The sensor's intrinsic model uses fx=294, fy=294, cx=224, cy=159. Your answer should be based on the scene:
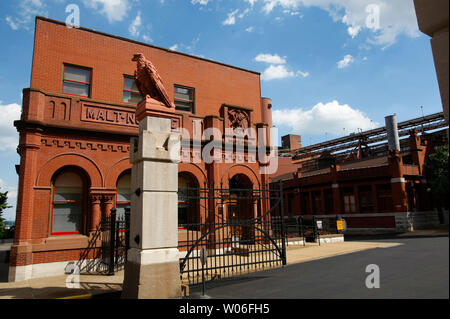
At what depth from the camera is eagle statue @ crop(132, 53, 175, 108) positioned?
292 inches

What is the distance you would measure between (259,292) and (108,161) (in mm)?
8921

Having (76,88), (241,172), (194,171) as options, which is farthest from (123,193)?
(241,172)

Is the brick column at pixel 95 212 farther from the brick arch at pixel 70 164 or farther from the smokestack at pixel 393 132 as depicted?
the smokestack at pixel 393 132

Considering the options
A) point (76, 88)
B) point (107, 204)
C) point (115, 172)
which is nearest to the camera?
point (107, 204)

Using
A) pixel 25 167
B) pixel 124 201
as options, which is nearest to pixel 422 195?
pixel 124 201

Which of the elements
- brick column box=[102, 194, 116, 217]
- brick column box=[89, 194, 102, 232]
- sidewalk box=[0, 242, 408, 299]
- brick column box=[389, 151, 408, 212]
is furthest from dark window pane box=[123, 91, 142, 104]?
brick column box=[389, 151, 408, 212]

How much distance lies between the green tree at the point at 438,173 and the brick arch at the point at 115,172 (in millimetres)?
25949

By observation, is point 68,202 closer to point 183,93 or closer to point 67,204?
Result: point 67,204

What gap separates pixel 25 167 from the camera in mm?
10914

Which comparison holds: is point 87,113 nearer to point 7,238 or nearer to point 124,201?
point 124,201

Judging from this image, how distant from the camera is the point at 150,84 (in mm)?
7570

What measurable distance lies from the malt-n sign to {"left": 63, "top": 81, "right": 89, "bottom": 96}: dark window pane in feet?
3.86

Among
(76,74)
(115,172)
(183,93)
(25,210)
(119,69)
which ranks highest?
(119,69)

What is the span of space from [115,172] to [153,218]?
7.10 m
